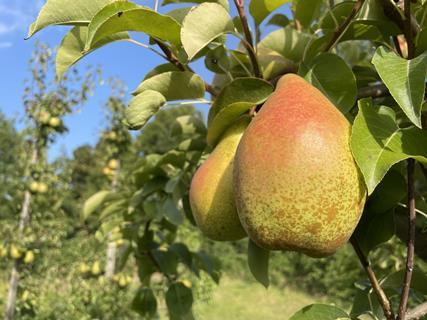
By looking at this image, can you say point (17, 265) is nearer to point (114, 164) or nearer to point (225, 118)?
point (114, 164)

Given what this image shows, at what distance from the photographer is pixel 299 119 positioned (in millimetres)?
583

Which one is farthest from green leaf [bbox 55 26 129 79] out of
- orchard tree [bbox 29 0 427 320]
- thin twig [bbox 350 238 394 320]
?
thin twig [bbox 350 238 394 320]

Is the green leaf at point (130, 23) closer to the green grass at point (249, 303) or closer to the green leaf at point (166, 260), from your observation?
the green leaf at point (166, 260)

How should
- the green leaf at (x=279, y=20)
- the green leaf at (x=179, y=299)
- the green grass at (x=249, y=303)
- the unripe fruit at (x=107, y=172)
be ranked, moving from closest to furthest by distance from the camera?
the green leaf at (x=279, y=20)
the green leaf at (x=179, y=299)
the unripe fruit at (x=107, y=172)
the green grass at (x=249, y=303)

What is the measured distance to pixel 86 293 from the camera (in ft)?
12.3

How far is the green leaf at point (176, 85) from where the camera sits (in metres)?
0.75

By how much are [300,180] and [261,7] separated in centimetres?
34

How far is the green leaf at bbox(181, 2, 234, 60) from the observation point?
62 centimetres

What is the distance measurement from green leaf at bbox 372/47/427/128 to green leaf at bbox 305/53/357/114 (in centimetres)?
7

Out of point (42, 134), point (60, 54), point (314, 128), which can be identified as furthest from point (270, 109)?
point (42, 134)

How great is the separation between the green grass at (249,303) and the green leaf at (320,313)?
6.43m

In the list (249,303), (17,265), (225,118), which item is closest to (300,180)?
(225,118)

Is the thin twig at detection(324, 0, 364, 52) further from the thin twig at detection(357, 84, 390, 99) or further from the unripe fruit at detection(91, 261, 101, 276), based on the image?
the unripe fruit at detection(91, 261, 101, 276)

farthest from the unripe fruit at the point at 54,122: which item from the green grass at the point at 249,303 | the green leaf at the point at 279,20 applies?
the green grass at the point at 249,303
